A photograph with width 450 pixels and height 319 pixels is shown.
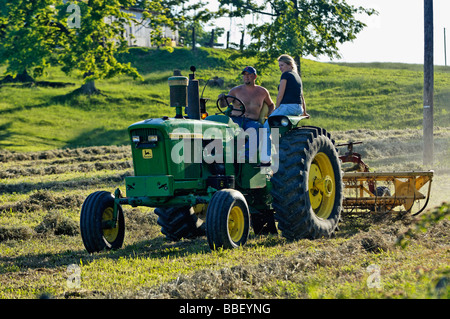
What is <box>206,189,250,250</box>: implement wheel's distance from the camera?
7.20 meters

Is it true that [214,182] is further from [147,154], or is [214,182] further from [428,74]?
[428,74]

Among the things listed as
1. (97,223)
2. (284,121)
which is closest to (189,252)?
(97,223)

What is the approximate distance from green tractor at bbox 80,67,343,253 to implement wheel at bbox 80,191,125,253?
0.01 meters

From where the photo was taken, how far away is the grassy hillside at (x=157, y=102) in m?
33.7

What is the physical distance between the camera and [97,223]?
306 inches

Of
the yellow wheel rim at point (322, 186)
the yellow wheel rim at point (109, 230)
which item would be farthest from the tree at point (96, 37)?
the yellow wheel rim at point (109, 230)

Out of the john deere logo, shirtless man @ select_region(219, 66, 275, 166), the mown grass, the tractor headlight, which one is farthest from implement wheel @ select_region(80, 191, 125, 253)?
the tractor headlight

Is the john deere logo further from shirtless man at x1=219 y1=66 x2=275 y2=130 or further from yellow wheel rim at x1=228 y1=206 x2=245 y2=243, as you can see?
shirtless man at x1=219 y1=66 x2=275 y2=130

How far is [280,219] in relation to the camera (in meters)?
8.06

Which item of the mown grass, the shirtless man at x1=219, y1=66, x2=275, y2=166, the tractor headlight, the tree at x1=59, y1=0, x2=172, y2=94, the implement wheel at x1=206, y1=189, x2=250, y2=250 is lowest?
the mown grass
